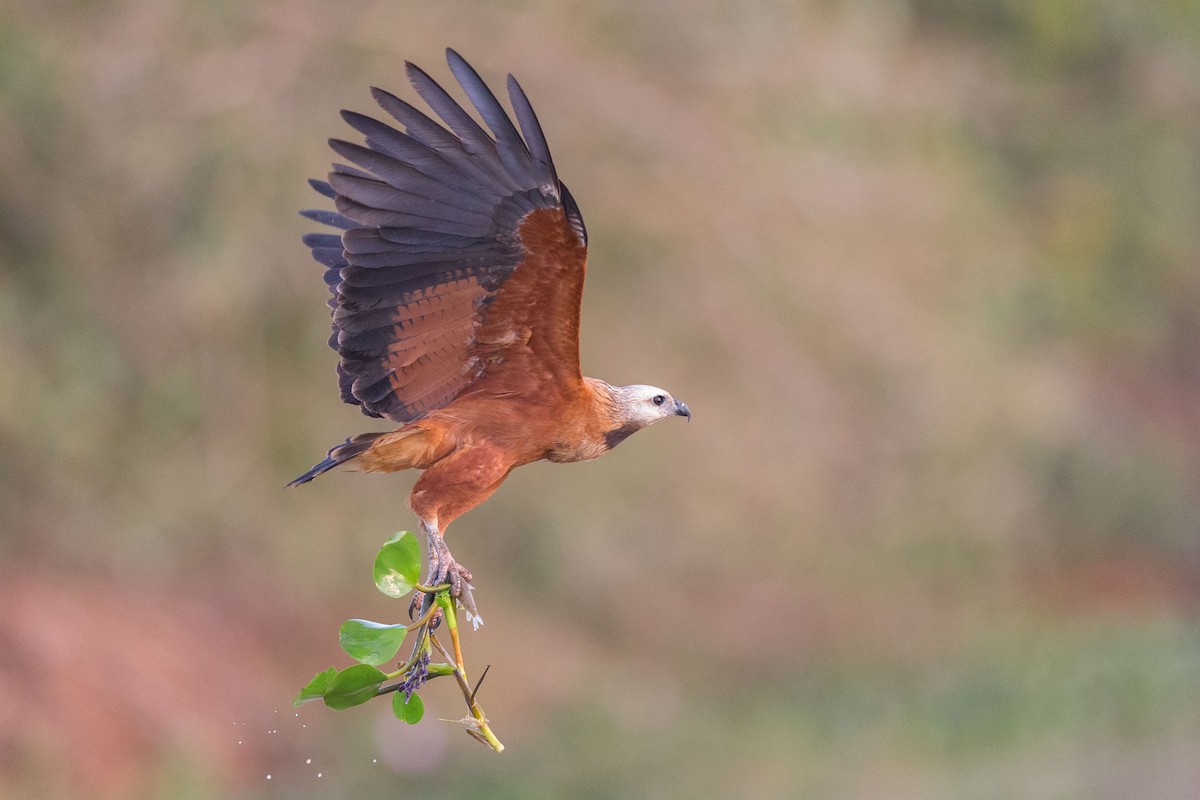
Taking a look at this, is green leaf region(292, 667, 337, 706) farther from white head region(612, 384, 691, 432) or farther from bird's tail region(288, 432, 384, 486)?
white head region(612, 384, 691, 432)

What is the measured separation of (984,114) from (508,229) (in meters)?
17.3

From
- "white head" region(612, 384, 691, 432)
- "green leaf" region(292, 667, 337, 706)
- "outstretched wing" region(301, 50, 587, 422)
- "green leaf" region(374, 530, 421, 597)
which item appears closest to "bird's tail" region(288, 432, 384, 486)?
"outstretched wing" region(301, 50, 587, 422)

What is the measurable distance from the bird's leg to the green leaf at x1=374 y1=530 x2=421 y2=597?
1.46 ft

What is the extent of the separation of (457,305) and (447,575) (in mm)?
993

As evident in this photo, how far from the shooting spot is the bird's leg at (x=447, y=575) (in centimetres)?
480

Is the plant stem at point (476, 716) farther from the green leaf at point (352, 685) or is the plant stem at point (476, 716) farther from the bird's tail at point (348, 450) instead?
the bird's tail at point (348, 450)

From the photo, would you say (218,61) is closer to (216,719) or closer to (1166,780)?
(216,719)

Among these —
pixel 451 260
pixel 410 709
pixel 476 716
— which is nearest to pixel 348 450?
pixel 451 260

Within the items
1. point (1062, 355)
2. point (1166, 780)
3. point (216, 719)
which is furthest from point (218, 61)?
point (1062, 355)

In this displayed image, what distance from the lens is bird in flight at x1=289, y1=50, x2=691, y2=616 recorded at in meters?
5.19

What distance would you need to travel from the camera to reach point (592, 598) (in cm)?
1473

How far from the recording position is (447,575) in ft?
16.2

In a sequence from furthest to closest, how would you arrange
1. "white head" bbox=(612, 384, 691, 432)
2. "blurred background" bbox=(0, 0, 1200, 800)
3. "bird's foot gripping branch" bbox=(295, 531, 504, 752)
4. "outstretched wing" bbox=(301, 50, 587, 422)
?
"blurred background" bbox=(0, 0, 1200, 800), "white head" bbox=(612, 384, 691, 432), "outstretched wing" bbox=(301, 50, 587, 422), "bird's foot gripping branch" bbox=(295, 531, 504, 752)

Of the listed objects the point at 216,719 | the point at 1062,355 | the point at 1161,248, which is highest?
the point at 1161,248
